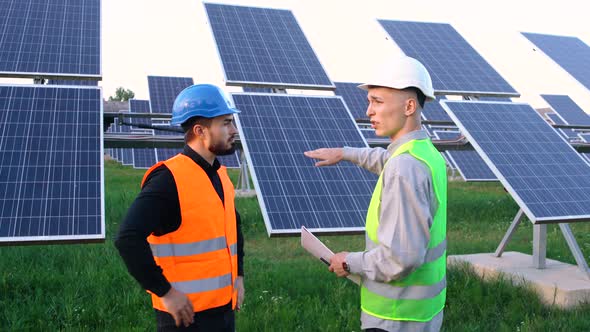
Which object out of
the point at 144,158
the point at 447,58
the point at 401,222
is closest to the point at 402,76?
the point at 401,222

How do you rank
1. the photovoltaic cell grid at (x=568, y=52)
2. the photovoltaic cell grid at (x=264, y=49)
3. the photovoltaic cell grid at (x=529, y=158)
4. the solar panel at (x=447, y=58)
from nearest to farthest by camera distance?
1. the photovoltaic cell grid at (x=529, y=158)
2. the photovoltaic cell grid at (x=264, y=49)
3. the solar panel at (x=447, y=58)
4. the photovoltaic cell grid at (x=568, y=52)

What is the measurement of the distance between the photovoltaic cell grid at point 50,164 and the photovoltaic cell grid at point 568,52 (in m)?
8.33

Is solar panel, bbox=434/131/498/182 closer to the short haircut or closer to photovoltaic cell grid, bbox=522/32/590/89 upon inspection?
photovoltaic cell grid, bbox=522/32/590/89

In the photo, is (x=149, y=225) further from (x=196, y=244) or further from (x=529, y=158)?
(x=529, y=158)

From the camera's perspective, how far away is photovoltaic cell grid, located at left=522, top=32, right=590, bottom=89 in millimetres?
10750

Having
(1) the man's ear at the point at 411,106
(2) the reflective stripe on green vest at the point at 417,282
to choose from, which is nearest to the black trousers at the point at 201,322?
(2) the reflective stripe on green vest at the point at 417,282

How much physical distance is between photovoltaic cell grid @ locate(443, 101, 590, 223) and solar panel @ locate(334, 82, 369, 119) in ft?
18.9

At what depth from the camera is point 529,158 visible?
6949mm

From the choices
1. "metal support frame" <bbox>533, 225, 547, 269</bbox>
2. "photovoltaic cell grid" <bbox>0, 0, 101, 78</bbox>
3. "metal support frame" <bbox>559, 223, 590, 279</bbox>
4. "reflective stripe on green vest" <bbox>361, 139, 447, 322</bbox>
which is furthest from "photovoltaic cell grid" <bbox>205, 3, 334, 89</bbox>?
"reflective stripe on green vest" <bbox>361, 139, 447, 322</bbox>

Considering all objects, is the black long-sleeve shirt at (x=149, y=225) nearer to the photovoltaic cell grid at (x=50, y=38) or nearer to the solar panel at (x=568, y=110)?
the photovoltaic cell grid at (x=50, y=38)

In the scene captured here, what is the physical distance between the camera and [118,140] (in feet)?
23.4

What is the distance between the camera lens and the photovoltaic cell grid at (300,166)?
549 centimetres

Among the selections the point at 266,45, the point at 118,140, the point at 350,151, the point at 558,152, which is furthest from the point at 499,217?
the point at 350,151

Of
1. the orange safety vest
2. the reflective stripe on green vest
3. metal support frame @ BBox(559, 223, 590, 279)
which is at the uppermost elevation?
metal support frame @ BBox(559, 223, 590, 279)
